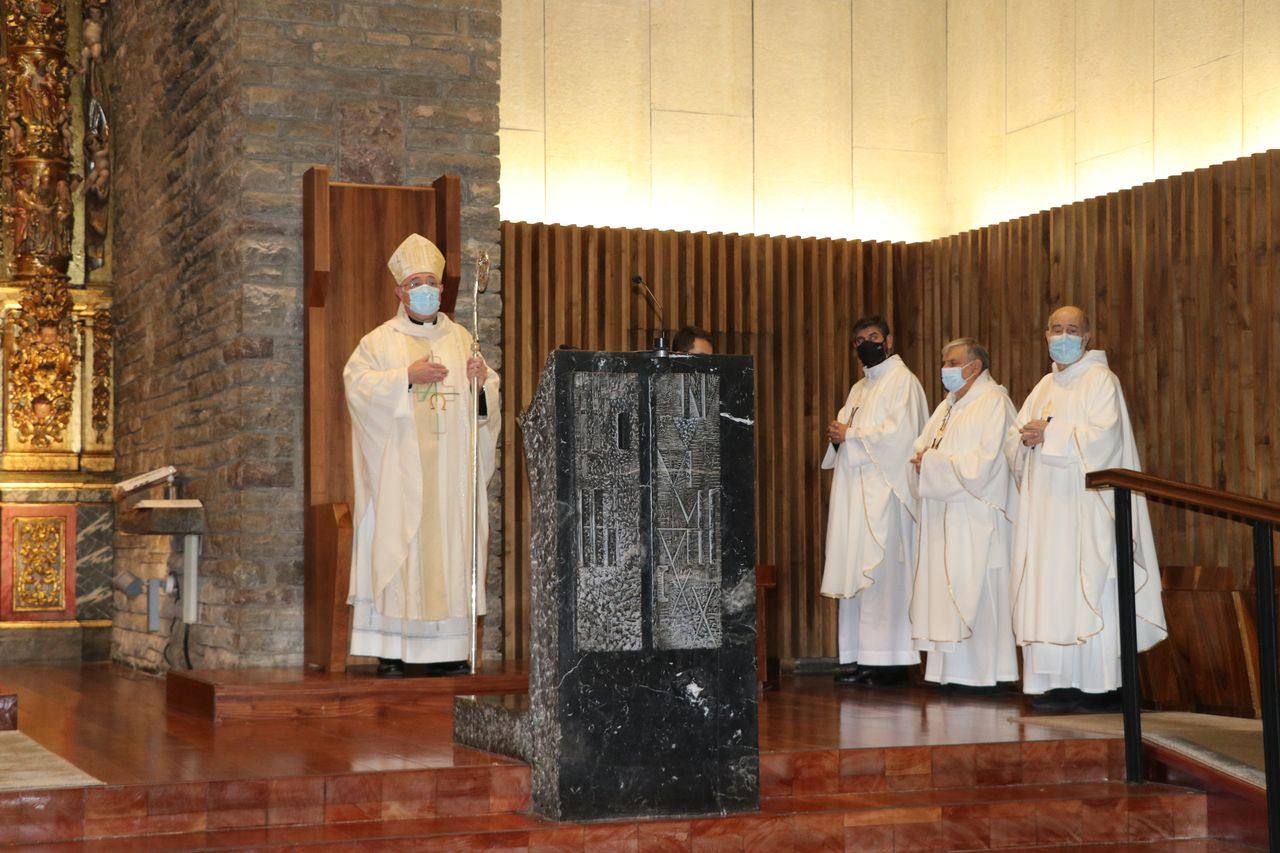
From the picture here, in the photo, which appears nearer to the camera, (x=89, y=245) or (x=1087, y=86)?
(x=1087, y=86)

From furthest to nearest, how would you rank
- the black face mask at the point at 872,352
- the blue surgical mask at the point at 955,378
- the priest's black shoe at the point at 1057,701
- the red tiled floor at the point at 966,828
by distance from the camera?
the black face mask at the point at 872,352 < the blue surgical mask at the point at 955,378 < the priest's black shoe at the point at 1057,701 < the red tiled floor at the point at 966,828

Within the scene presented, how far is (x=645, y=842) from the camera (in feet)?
16.2

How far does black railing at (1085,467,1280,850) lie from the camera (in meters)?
5.10

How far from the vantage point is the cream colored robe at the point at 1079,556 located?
736 cm

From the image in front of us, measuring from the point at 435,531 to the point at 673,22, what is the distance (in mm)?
4604

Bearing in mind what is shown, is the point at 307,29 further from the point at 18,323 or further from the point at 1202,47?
the point at 1202,47

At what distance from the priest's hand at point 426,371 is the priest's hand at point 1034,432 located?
2555 mm

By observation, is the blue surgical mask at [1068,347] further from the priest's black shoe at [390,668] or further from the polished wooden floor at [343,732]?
the priest's black shoe at [390,668]

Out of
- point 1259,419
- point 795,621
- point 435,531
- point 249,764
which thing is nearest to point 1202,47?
point 1259,419

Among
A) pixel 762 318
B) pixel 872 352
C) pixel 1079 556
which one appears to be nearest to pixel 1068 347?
pixel 1079 556

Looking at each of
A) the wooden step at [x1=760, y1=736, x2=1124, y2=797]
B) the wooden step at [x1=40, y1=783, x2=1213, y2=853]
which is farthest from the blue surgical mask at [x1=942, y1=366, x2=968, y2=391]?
the wooden step at [x1=40, y1=783, x2=1213, y2=853]

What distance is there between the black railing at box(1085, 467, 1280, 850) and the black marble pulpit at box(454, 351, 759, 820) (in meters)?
1.50

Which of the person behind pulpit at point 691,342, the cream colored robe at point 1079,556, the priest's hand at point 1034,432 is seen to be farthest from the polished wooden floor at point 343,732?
the person behind pulpit at point 691,342

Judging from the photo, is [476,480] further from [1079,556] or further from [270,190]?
[1079,556]
